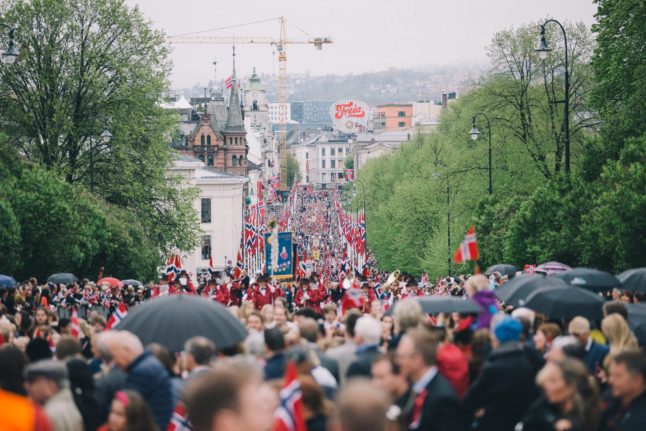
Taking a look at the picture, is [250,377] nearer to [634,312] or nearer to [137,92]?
[634,312]

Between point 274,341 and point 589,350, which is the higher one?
point 274,341

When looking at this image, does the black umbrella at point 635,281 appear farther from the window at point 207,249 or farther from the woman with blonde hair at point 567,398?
the window at point 207,249

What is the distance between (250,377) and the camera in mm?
5703

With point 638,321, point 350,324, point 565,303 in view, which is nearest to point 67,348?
point 350,324

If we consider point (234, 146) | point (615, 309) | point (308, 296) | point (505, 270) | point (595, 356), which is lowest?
point (234, 146)

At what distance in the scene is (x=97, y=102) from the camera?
55.4 m

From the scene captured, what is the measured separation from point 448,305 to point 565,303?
1.61 m

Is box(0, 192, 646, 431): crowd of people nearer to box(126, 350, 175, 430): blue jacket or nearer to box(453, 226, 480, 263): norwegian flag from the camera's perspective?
box(126, 350, 175, 430): blue jacket

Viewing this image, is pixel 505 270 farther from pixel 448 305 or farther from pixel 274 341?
pixel 274 341

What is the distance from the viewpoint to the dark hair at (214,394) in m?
5.49

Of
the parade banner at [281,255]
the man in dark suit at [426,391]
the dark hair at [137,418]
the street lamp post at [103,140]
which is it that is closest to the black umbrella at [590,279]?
the man in dark suit at [426,391]

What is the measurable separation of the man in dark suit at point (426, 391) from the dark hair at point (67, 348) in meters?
4.10

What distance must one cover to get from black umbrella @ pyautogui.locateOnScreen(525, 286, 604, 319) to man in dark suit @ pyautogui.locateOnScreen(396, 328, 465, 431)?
7.60 m

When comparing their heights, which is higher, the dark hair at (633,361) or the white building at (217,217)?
the dark hair at (633,361)
